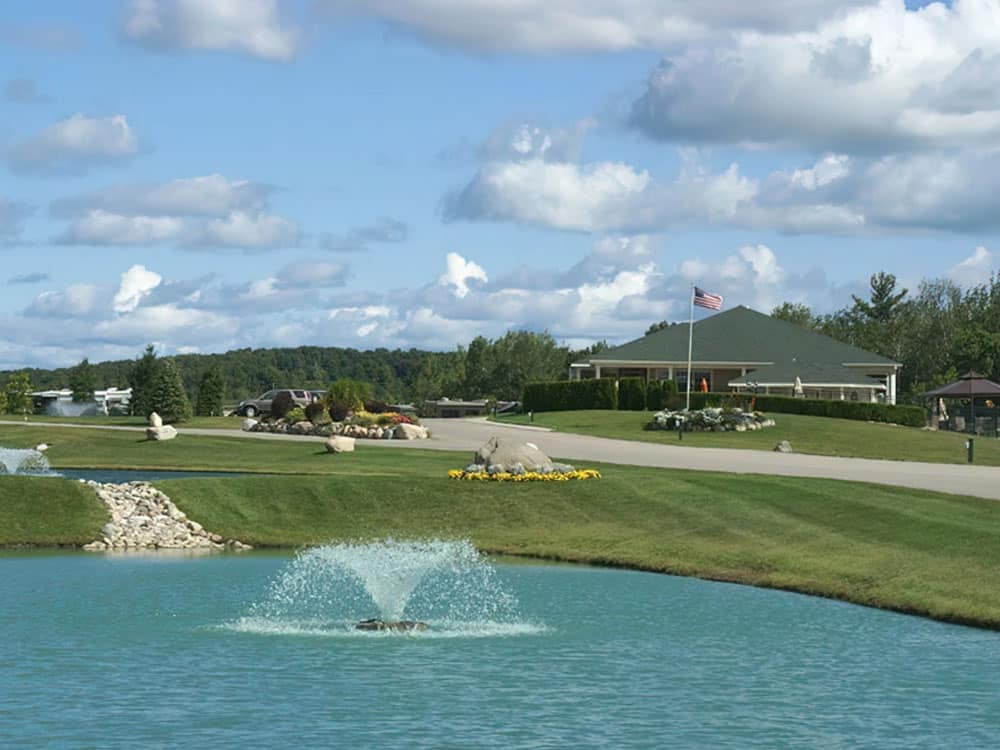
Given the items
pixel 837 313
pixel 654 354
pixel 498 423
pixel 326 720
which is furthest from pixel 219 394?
pixel 837 313

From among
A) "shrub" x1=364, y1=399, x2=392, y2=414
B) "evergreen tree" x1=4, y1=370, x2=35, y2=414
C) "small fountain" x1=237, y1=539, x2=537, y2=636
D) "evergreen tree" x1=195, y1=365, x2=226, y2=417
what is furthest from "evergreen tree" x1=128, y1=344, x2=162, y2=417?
"small fountain" x1=237, y1=539, x2=537, y2=636

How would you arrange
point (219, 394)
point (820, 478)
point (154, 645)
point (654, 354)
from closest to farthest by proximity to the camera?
point (154, 645) → point (820, 478) → point (219, 394) → point (654, 354)

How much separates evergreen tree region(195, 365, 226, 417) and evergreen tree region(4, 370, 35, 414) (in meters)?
19.8

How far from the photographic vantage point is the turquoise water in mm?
16156

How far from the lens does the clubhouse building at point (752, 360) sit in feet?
289

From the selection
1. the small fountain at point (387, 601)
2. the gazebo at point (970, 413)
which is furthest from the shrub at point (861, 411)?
the small fountain at point (387, 601)

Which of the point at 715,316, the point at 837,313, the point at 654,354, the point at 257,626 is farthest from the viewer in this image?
the point at 837,313

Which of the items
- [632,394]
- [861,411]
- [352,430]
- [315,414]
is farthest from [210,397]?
[861,411]

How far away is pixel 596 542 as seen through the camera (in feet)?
109

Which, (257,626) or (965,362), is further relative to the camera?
(965,362)

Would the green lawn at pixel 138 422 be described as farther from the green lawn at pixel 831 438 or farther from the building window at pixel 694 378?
the building window at pixel 694 378

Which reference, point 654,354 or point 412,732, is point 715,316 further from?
point 412,732

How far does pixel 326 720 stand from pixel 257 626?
21.4 feet

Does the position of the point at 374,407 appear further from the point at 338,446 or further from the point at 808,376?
the point at 808,376
